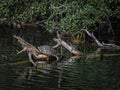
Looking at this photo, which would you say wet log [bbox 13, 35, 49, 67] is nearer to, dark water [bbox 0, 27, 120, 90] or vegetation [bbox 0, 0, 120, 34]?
dark water [bbox 0, 27, 120, 90]

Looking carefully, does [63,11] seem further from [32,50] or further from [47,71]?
[47,71]

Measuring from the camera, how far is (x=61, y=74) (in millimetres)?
24062

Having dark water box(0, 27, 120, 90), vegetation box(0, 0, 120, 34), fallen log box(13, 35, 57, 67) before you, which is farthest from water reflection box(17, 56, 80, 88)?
vegetation box(0, 0, 120, 34)

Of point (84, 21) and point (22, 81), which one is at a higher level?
point (84, 21)

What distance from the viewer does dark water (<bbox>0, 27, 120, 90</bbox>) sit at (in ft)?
68.6

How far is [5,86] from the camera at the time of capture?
66.9 ft

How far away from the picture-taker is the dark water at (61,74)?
2091 cm

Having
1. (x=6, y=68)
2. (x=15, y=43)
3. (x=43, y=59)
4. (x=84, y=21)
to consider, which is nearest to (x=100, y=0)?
(x=84, y=21)

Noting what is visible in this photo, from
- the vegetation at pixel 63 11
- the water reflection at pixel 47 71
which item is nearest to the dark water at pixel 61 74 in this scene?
the water reflection at pixel 47 71

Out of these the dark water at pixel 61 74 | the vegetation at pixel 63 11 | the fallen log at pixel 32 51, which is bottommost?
the dark water at pixel 61 74

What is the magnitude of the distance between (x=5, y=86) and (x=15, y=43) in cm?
1841

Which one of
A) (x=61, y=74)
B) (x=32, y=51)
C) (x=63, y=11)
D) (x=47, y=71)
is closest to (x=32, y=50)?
(x=32, y=51)

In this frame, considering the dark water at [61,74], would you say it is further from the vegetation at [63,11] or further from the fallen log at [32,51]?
the vegetation at [63,11]

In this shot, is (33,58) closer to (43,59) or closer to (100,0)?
(43,59)
